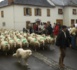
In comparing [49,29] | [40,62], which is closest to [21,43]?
[40,62]

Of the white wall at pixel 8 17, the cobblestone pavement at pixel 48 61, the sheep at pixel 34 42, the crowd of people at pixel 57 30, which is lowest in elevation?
the cobblestone pavement at pixel 48 61

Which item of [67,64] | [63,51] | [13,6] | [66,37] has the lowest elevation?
[67,64]

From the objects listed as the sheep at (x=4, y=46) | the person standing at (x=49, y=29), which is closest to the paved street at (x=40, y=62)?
the sheep at (x=4, y=46)

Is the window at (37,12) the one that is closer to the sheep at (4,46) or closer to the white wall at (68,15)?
the white wall at (68,15)

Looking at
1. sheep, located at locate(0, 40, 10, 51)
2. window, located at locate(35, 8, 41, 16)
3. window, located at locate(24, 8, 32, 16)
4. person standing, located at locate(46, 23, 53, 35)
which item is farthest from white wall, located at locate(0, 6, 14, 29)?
sheep, located at locate(0, 40, 10, 51)

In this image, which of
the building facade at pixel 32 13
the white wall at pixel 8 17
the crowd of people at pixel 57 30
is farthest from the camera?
the white wall at pixel 8 17

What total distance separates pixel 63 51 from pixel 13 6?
27.1 meters

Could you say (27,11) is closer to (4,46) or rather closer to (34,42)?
(34,42)

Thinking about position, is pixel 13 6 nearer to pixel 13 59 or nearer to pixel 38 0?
pixel 38 0

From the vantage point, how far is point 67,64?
Result: 36.9 ft

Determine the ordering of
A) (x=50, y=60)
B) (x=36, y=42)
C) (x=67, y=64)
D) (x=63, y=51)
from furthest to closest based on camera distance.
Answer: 1. (x=36, y=42)
2. (x=50, y=60)
3. (x=67, y=64)
4. (x=63, y=51)

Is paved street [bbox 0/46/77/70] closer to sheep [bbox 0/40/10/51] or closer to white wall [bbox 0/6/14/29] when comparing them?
sheep [bbox 0/40/10/51]

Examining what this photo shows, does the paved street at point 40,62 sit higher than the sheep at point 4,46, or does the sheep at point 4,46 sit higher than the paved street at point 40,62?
the sheep at point 4,46

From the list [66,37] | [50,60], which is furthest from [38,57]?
[66,37]
